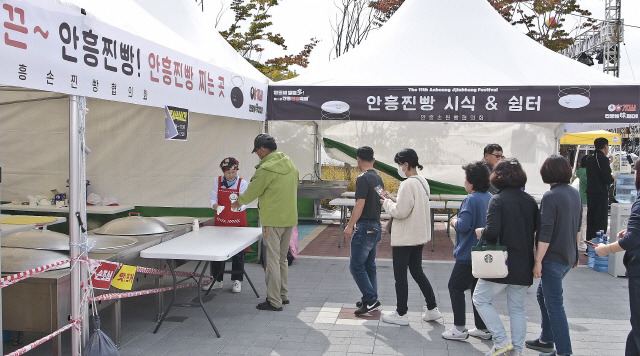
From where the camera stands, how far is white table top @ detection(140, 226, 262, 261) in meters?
4.43

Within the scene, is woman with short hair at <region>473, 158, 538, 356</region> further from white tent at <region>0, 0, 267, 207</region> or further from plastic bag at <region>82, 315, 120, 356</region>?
white tent at <region>0, 0, 267, 207</region>

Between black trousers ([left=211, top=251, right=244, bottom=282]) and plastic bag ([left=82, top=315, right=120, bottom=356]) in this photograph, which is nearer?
plastic bag ([left=82, top=315, right=120, bottom=356])

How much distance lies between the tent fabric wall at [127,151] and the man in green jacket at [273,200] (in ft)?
7.45

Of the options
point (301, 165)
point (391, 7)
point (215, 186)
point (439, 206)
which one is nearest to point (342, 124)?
point (301, 165)

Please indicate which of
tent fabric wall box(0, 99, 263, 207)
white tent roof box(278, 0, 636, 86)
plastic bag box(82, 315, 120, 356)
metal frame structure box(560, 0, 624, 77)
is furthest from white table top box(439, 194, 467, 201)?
metal frame structure box(560, 0, 624, 77)

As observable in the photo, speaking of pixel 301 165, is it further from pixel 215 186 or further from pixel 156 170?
pixel 215 186

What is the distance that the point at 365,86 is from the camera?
22.9 feet

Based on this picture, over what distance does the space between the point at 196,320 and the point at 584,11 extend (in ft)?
63.0

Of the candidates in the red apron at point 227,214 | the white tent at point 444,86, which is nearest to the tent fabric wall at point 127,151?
the white tent at point 444,86

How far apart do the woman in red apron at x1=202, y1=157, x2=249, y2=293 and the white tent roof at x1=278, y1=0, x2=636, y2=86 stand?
6.42 ft

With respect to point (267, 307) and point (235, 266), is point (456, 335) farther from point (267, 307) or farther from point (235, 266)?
point (235, 266)

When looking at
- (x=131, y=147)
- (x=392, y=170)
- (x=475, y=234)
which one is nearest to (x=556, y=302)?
(x=475, y=234)

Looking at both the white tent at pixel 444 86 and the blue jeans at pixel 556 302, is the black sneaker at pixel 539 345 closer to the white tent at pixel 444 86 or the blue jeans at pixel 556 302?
the blue jeans at pixel 556 302

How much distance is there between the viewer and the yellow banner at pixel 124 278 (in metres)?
4.02
